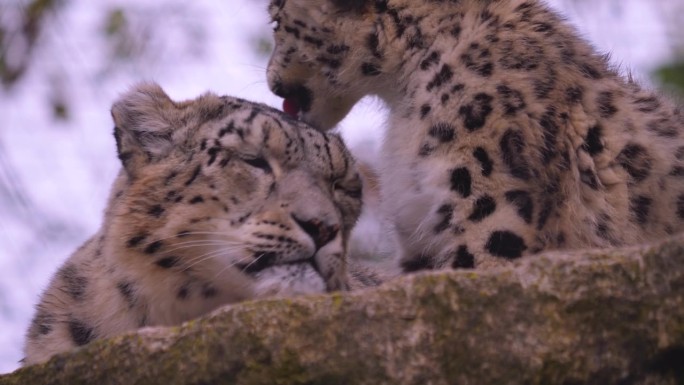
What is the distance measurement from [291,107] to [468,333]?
10.6ft

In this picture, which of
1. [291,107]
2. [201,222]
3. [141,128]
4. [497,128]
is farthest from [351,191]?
[291,107]

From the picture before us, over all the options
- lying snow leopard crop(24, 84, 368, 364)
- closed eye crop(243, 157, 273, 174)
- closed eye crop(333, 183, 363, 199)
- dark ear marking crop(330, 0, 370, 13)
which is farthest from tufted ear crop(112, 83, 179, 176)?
dark ear marking crop(330, 0, 370, 13)

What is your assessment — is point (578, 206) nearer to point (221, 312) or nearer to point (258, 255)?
point (258, 255)

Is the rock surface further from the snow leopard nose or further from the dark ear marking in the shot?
the dark ear marking

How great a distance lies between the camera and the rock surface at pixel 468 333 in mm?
2635

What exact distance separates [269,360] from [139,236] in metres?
1.56

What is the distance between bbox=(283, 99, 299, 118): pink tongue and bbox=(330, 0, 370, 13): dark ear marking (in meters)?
0.56

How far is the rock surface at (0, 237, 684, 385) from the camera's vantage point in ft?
8.64

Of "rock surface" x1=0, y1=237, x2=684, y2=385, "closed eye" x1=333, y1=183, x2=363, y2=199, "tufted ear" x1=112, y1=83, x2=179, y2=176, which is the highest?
"tufted ear" x1=112, y1=83, x2=179, y2=176

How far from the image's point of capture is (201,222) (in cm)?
406

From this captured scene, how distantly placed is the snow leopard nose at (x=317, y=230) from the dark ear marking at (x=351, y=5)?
1868 mm

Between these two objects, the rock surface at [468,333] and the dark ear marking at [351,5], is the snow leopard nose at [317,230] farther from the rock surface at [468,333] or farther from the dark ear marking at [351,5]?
the dark ear marking at [351,5]

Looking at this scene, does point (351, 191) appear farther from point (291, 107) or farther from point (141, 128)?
point (291, 107)

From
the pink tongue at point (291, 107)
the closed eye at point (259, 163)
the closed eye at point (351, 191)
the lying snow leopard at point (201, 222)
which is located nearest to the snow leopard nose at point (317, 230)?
the lying snow leopard at point (201, 222)
